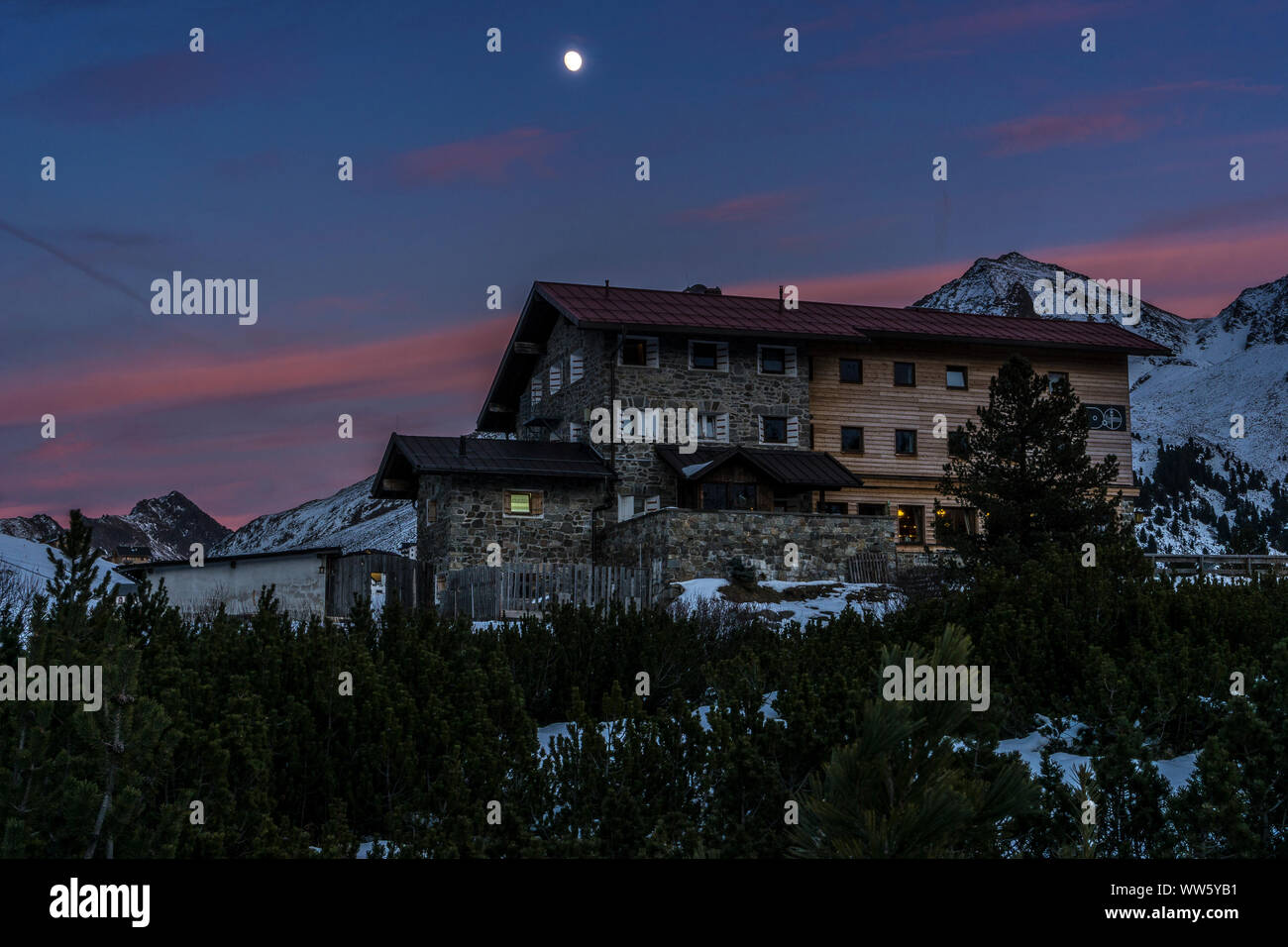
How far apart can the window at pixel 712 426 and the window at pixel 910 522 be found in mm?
6890

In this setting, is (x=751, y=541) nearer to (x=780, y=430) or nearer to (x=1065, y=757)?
(x=780, y=430)

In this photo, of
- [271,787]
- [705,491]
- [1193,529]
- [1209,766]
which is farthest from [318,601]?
[1193,529]

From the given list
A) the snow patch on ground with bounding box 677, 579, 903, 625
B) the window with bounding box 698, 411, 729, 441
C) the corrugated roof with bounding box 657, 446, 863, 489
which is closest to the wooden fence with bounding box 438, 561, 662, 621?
the snow patch on ground with bounding box 677, 579, 903, 625

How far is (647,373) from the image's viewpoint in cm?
3806

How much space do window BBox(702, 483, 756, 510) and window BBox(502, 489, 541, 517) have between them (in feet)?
16.1

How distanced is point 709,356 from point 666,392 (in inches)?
82.6

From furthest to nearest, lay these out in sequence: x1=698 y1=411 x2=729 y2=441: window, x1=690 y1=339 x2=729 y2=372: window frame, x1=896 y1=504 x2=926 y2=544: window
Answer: x1=896 y1=504 x2=926 y2=544: window < x1=690 y1=339 x2=729 y2=372: window frame < x1=698 y1=411 x2=729 y2=441: window

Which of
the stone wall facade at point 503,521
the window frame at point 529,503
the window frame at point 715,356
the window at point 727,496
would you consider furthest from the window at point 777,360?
the window frame at point 529,503

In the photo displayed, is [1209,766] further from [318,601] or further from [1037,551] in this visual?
[318,601]

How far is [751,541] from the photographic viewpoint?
32344mm

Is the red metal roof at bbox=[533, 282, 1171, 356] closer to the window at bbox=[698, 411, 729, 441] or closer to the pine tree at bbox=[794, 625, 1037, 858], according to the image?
the window at bbox=[698, 411, 729, 441]

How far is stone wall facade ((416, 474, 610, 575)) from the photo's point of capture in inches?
1388

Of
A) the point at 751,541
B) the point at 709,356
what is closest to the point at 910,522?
the point at 709,356

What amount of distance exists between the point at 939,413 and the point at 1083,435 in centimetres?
1763
